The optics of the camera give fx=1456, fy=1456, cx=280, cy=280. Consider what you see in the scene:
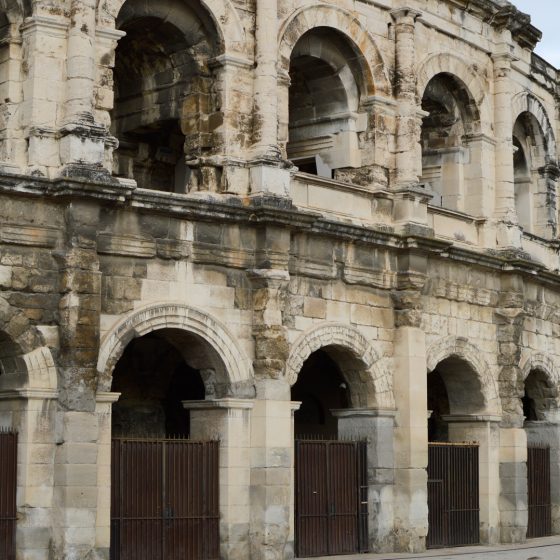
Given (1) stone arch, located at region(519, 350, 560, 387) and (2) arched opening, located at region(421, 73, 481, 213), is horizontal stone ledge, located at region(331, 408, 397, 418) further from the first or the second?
(2) arched opening, located at region(421, 73, 481, 213)

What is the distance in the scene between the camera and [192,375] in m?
21.9

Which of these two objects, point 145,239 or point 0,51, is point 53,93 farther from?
point 145,239

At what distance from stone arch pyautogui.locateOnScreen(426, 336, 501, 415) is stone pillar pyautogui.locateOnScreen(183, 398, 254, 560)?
4.07m

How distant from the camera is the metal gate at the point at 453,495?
21.7m

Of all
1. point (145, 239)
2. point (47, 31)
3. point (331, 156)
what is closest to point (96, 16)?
point (47, 31)

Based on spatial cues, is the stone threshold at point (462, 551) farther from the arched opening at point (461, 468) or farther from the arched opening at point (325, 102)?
the arched opening at point (325, 102)

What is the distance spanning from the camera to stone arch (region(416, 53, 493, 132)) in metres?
22.2

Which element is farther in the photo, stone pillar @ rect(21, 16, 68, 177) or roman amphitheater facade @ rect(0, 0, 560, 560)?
stone pillar @ rect(21, 16, 68, 177)

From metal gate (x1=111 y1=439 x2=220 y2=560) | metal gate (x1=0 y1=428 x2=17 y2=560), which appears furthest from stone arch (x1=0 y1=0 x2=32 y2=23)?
metal gate (x1=111 y1=439 x2=220 y2=560)

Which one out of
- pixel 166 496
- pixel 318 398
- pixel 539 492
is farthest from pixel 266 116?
pixel 539 492

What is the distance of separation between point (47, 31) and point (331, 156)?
230 inches

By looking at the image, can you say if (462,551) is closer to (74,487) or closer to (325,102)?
(325,102)

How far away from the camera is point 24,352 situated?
16.3 meters

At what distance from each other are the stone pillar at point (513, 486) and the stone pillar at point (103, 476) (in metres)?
8.19
